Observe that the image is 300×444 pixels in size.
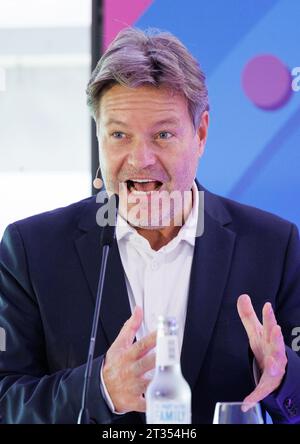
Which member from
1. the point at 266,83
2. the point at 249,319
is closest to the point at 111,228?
the point at 249,319

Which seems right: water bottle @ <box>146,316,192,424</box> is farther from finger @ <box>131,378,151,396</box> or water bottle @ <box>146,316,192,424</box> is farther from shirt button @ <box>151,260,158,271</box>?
shirt button @ <box>151,260,158,271</box>

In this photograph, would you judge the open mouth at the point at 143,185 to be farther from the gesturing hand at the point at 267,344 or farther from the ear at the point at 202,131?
the gesturing hand at the point at 267,344

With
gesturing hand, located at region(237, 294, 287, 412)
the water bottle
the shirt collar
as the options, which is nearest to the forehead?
the shirt collar

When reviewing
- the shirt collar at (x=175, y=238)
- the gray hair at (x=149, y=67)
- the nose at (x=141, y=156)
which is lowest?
the shirt collar at (x=175, y=238)

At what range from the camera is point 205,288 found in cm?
191

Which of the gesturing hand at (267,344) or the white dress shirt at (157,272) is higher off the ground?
the white dress shirt at (157,272)

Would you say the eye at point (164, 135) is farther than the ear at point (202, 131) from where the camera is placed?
No

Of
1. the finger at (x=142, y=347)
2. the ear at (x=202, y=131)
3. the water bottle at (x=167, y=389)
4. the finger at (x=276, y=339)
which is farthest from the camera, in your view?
the ear at (x=202, y=131)

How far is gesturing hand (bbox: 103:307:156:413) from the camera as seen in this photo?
1.46 meters

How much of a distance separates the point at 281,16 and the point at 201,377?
1075mm

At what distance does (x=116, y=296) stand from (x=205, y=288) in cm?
21

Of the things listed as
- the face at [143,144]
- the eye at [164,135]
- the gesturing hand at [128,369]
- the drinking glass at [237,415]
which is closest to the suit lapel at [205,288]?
the face at [143,144]

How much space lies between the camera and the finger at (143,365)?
1.45m

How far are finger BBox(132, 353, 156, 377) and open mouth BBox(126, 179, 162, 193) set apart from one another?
1.79 ft
